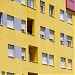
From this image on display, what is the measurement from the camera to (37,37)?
50.2m

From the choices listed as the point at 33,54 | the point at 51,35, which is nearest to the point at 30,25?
the point at 33,54

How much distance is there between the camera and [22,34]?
47906 mm

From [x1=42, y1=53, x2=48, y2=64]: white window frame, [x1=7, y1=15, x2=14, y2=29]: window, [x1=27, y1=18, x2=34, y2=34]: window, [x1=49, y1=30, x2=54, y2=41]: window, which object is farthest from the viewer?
→ [x1=49, y1=30, x2=54, y2=41]: window

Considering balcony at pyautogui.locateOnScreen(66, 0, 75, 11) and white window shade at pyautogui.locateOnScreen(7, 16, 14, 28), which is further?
balcony at pyautogui.locateOnScreen(66, 0, 75, 11)

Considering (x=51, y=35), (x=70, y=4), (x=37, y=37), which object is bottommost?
(x=37, y=37)

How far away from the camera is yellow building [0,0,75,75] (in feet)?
151

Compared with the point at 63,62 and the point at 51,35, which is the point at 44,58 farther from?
the point at 63,62

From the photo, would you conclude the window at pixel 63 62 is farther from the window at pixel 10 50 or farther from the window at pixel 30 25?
the window at pixel 10 50

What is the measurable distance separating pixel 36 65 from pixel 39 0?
674 cm

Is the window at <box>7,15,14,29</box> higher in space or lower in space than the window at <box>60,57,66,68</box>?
higher

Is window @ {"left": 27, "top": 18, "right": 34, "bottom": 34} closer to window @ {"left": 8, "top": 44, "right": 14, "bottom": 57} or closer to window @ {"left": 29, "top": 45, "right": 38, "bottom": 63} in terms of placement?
window @ {"left": 29, "top": 45, "right": 38, "bottom": 63}

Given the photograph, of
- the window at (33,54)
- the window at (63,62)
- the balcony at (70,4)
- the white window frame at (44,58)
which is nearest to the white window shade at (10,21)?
the window at (33,54)

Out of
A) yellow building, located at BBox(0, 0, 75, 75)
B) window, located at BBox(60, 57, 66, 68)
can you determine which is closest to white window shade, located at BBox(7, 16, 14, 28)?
yellow building, located at BBox(0, 0, 75, 75)

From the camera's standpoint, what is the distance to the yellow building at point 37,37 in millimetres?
45906
